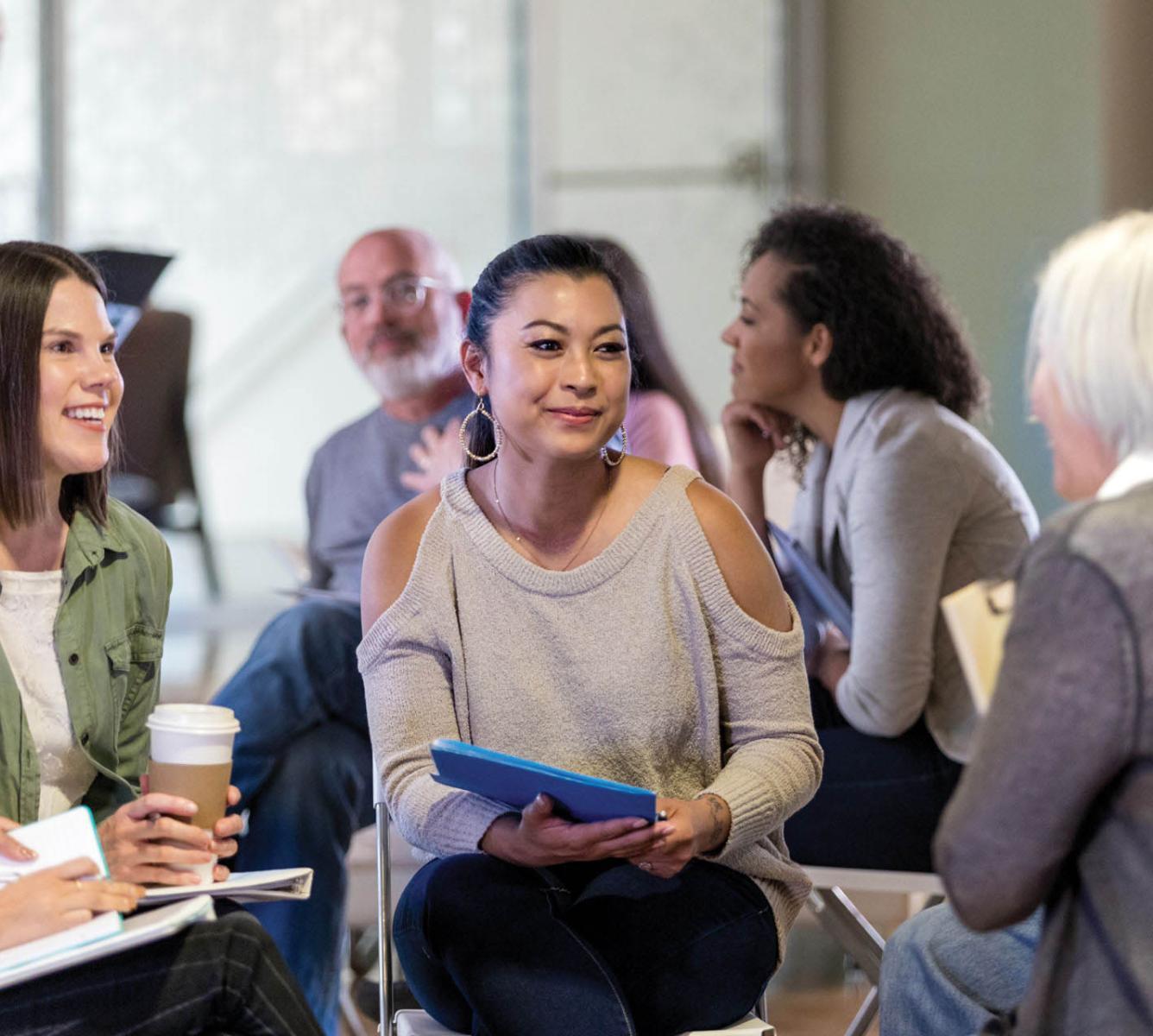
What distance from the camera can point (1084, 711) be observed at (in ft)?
3.75

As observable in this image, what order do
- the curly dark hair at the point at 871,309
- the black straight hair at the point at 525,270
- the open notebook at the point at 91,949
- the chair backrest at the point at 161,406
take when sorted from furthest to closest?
the chair backrest at the point at 161,406, the curly dark hair at the point at 871,309, the black straight hair at the point at 525,270, the open notebook at the point at 91,949

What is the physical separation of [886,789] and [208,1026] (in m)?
1.11

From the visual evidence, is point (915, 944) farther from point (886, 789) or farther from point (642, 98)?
point (642, 98)

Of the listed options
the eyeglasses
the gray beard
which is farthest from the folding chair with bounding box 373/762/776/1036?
the eyeglasses

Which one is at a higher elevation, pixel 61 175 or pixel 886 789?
pixel 61 175

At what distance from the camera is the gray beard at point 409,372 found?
10.6 feet

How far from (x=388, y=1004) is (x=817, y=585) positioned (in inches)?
40.0

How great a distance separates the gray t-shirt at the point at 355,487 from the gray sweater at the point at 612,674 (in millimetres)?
1180

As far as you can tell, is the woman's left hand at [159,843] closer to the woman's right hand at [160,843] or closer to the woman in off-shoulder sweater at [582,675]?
the woman's right hand at [160,843]

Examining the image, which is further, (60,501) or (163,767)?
(60,501)

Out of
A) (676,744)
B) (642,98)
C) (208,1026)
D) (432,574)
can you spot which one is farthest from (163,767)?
(642,98)

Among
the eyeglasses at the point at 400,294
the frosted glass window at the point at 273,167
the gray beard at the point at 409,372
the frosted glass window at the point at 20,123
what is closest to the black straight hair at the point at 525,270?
the gray beard at the point at 409,372

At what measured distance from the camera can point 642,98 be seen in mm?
6430

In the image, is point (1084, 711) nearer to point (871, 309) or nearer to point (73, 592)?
point (73, 592)
